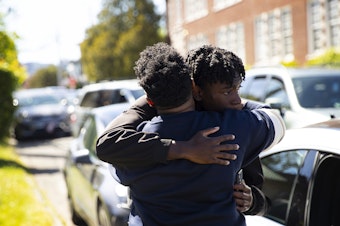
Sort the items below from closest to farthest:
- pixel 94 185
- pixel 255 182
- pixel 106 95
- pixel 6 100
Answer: pixel 255 182, pixel 94 185, pixel 106 95, pixel 6 100

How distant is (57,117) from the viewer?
2134 cm

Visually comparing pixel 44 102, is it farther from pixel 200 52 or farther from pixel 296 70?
pixel 200 52

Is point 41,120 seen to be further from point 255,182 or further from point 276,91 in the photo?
point 255,182

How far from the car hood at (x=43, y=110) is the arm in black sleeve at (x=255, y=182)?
19.0m

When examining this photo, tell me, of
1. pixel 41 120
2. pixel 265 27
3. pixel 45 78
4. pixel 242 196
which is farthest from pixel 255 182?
pixel 45 78

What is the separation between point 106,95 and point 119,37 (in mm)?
41756

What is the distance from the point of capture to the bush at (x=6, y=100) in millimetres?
15602

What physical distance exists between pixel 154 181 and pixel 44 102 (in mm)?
20428

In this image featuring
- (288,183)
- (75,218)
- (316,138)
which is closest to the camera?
(316,138)

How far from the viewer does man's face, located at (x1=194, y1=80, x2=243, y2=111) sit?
8.59 feet

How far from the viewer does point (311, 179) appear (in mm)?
3238

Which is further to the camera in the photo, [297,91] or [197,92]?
[297,91]

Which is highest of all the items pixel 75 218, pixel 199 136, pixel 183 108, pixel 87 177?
pixel 183 108

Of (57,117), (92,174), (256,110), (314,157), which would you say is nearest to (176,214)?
(256,110)
